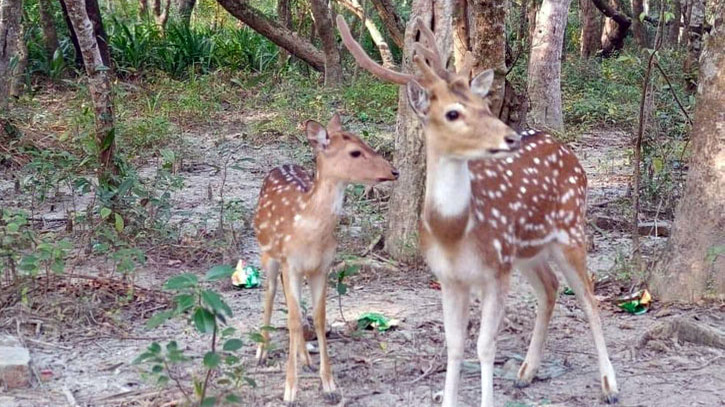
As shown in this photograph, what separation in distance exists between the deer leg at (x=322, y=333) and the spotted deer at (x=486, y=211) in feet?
2.13

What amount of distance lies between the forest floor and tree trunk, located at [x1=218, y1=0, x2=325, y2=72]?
7732mm

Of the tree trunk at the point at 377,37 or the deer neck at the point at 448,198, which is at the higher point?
the tree trunk at the point at 377,37

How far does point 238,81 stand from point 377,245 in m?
8.18

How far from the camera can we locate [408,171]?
7.56 metres

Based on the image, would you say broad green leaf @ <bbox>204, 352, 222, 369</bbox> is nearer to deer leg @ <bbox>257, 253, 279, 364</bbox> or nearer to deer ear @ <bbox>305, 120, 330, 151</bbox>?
deer leg @ <bbox>257, 253, 279, 364</bbox>

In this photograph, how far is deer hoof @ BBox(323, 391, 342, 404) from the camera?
5.35 meters

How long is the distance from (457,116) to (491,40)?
9.52ft

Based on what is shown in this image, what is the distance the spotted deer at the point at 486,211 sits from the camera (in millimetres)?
4715

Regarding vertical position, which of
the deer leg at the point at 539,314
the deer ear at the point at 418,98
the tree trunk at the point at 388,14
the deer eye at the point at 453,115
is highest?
the tree trunk at the point at 388,14

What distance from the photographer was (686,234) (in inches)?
263

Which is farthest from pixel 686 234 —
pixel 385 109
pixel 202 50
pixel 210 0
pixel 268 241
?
pixel 210 0

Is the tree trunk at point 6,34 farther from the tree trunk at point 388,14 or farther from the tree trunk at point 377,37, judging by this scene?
the tree trunk at point 377,37

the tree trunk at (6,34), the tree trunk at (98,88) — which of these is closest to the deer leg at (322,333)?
the tree trunk at (98,88)

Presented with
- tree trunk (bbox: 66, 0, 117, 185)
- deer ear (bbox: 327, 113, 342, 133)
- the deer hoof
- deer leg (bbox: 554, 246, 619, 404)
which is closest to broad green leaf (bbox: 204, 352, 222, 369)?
the deer hoof
